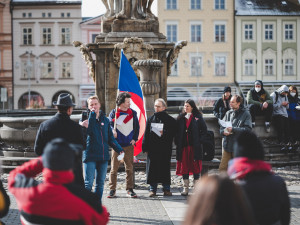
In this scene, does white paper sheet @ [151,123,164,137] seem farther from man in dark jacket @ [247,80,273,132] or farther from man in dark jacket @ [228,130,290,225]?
man in dark jacket @ [228,130,290,225]

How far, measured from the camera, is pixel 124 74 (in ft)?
32.0

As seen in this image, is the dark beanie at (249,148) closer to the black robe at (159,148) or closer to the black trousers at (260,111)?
the black robe at (159,148)

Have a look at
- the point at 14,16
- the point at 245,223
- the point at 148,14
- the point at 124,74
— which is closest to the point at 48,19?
the point at 14,16

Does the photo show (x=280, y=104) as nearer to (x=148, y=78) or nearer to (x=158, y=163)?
(x=148, y=78)

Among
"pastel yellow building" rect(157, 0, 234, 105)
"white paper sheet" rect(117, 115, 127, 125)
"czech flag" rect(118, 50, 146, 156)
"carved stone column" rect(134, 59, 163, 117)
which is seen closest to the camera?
"white paper sheet" rect(117, 115, 127, 125)

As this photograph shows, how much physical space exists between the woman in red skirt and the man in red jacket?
5481 mm

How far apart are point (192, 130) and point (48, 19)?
166ft

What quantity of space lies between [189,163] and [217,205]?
618cm

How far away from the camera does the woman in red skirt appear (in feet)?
29.1

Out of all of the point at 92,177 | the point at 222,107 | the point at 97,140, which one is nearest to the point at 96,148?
the point at 97,140

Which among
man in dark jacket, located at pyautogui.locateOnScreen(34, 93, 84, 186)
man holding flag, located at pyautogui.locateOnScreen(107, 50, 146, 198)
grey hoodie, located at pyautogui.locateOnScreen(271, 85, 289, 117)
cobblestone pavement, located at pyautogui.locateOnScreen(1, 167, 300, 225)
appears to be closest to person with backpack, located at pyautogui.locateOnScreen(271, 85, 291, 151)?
grey hoodie, located at pyautogui.locateOnScreen(271, 85, 289, 117)

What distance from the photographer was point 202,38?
5428 centimetres

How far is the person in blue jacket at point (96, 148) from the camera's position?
7.43 m

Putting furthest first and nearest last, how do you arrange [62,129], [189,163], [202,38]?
[202,38] → [189,163] → [62,129]
